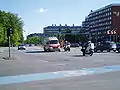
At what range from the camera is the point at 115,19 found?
449 ft

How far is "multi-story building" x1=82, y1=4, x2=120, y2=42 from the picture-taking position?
131375 millimetres

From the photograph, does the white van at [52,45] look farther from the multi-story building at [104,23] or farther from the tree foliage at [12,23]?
the multi-story building at [104,23]

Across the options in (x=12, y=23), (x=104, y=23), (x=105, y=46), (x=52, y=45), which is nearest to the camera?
(x=105, y=46)

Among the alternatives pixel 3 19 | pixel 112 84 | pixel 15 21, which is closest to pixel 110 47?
pixel 112 84

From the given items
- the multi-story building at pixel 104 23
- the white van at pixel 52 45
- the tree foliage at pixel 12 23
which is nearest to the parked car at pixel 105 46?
the white van at pixel 52 45

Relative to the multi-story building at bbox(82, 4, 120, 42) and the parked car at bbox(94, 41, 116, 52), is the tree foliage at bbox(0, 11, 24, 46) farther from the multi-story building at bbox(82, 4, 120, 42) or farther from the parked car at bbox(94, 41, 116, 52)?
the parked car at bbox(94, 41, 116, 52)

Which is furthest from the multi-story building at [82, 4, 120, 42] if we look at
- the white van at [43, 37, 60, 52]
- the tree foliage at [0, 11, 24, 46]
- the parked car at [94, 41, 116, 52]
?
the parked car at [94, 41, 116, 52]

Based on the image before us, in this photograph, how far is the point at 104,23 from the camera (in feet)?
495

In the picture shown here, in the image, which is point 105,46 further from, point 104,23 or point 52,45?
point 104,23

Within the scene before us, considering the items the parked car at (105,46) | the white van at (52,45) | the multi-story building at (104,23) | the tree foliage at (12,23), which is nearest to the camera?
the parked car at (105,46)

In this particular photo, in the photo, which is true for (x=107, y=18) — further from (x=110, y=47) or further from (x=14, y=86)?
(x=14, y=86)

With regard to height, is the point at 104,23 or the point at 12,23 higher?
the point at 104,23

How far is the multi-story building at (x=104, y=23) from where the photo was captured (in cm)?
13138

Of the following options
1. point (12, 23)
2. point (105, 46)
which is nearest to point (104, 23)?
point (12, 23)
